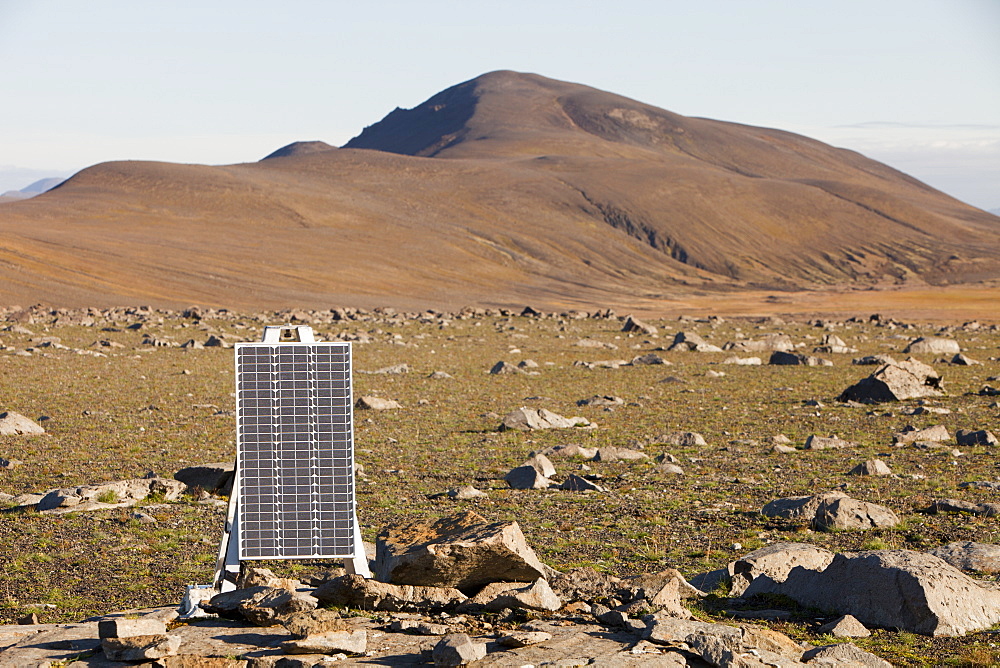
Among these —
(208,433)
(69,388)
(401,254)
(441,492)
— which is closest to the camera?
(441,492)

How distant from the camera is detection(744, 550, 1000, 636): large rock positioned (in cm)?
812

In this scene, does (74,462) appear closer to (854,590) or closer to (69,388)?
(69,388)

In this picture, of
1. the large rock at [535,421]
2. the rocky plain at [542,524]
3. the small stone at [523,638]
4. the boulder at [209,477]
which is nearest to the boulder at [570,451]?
the rocky plain at [542,524]

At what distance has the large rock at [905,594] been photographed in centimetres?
812

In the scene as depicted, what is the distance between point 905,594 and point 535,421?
12.5m

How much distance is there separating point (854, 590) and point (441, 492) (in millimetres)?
6868

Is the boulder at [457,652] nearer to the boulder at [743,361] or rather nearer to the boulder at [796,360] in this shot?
the boulder at [743,361]

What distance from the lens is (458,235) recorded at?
376ft

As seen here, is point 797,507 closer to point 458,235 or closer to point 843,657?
point 843,657

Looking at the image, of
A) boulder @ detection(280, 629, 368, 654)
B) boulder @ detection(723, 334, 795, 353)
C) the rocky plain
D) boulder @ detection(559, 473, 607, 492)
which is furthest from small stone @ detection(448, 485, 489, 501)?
boulder @ detection(723, 334, 795, 353)

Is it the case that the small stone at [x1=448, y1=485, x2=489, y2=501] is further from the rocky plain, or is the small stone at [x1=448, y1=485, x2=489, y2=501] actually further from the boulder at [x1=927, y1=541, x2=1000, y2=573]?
the boulder at [x1=927, y1=541, x2=1000, y2=573]

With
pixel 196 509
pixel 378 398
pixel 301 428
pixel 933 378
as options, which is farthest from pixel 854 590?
pixel 933 378

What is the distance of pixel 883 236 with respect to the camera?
14462 cm

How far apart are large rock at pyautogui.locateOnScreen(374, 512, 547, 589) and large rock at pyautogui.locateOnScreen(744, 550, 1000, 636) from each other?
2.62 metres
